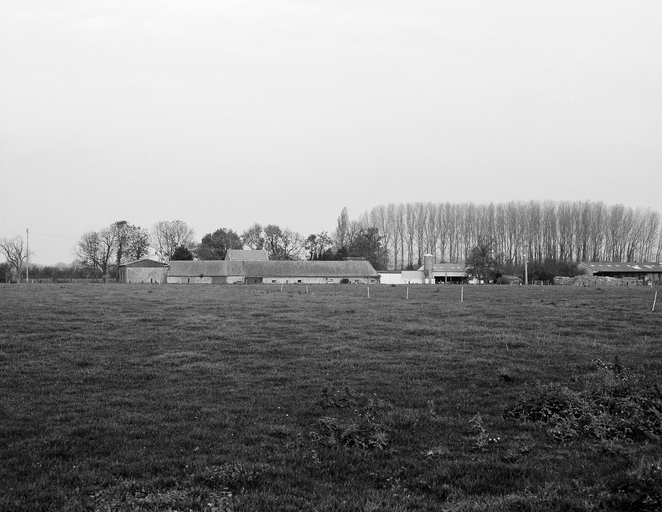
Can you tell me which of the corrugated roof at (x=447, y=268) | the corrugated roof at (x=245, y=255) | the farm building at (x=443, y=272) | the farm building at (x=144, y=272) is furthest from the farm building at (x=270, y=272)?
the corrugated roof at (x=447, y=268)

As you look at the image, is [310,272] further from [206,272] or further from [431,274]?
[431,274]

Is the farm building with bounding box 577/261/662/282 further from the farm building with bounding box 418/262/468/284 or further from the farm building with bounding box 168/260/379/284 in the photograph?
the farm building with bounding box 168/260/379/284

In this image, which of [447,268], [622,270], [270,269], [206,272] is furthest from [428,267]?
[206,272]

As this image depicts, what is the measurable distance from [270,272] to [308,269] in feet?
21.9

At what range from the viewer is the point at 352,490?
6113 mm

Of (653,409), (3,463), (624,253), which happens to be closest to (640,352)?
(653,409)

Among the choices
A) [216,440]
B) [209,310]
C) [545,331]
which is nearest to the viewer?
[216,440]

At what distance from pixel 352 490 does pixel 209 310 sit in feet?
70.2

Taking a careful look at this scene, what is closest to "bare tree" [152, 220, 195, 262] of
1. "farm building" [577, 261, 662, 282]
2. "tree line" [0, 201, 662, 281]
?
"tree line" [0, 201, 662, 281]

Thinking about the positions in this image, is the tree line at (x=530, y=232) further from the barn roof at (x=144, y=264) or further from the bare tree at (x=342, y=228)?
the barn roof at (x=144, y=264)

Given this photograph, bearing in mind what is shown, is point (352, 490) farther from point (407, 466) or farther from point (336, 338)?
point (336, 338)

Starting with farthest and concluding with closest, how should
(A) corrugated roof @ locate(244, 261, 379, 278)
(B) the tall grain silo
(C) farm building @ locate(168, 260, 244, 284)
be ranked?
1. (B) the tall grain silo
2. (A) corrugated roof @ locate(244, 261, 379, 278)
3. (C) farm building @ locate(168, 260, 244, 284)

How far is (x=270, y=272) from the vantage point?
90312 mm

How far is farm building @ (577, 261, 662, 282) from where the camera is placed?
303ft
